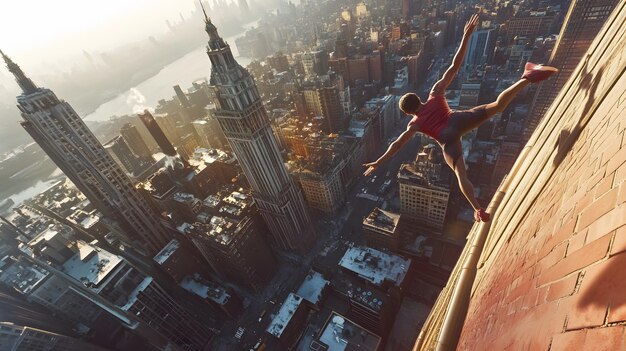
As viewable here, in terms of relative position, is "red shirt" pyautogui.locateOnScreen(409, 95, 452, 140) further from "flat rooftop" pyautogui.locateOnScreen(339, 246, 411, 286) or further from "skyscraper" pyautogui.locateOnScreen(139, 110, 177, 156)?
"skyscraper" pyautogui.locateOnScreen(139, 110, 177, 156)

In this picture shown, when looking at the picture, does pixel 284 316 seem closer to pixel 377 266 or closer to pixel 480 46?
pixel 377 266

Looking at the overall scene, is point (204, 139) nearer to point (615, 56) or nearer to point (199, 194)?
point (199, 194)

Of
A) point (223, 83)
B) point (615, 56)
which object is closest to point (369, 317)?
point (223, 83)

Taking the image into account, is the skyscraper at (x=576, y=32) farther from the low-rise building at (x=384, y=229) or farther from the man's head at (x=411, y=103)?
the man's head at (x=411, y=103)

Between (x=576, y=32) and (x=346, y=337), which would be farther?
(x=576, y=32)

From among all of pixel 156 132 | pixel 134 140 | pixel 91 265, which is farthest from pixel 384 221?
pixel 134 140

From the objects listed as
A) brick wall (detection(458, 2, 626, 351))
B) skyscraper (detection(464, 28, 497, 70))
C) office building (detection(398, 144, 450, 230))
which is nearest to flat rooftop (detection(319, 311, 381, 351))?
office building (detection(398, 144, 450, 230))
